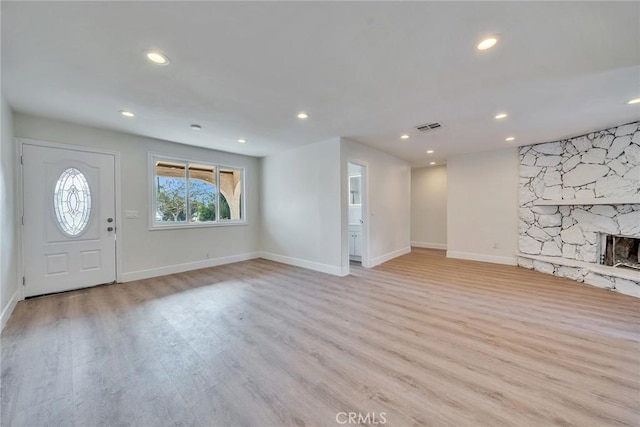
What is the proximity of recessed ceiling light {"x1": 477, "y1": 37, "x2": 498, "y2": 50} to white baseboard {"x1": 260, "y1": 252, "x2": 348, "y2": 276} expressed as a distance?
12.0 feet

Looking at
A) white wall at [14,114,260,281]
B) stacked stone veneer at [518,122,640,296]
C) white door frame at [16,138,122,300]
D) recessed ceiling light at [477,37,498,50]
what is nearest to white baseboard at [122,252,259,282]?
white wall at [14,114,260,281]

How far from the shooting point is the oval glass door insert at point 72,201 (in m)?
3.67

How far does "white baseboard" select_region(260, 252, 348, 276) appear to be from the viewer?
462 centimetres

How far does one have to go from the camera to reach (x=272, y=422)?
1474mm

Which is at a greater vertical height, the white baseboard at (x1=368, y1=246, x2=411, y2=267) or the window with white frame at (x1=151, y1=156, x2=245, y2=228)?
the window with white frame at (x1=151, y1=156, x2=245, y2=228)

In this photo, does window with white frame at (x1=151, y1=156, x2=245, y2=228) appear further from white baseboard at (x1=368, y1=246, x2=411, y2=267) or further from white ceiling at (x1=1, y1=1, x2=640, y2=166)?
white baseboard at (x1=368, y1=246, x2=411, y2=267)

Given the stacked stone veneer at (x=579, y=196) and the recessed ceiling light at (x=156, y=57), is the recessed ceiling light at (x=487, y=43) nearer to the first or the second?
the recessed ceiling light at (x=156, y=57)

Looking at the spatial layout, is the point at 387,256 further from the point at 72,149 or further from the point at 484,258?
the point at 72,149

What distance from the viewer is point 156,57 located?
6.92 feet

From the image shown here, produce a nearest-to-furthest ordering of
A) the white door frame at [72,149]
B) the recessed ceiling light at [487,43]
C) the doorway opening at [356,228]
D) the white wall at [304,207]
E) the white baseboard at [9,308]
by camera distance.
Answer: the recessed ceiling light at [487,43] < the white baseboard at [9,308] < the white door frame at [72,149] < the white wall at [304,207] < the doorway opening at [356,228]

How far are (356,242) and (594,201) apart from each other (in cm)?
423

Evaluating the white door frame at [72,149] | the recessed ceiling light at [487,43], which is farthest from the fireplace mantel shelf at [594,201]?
the white door frame at [72,149]
